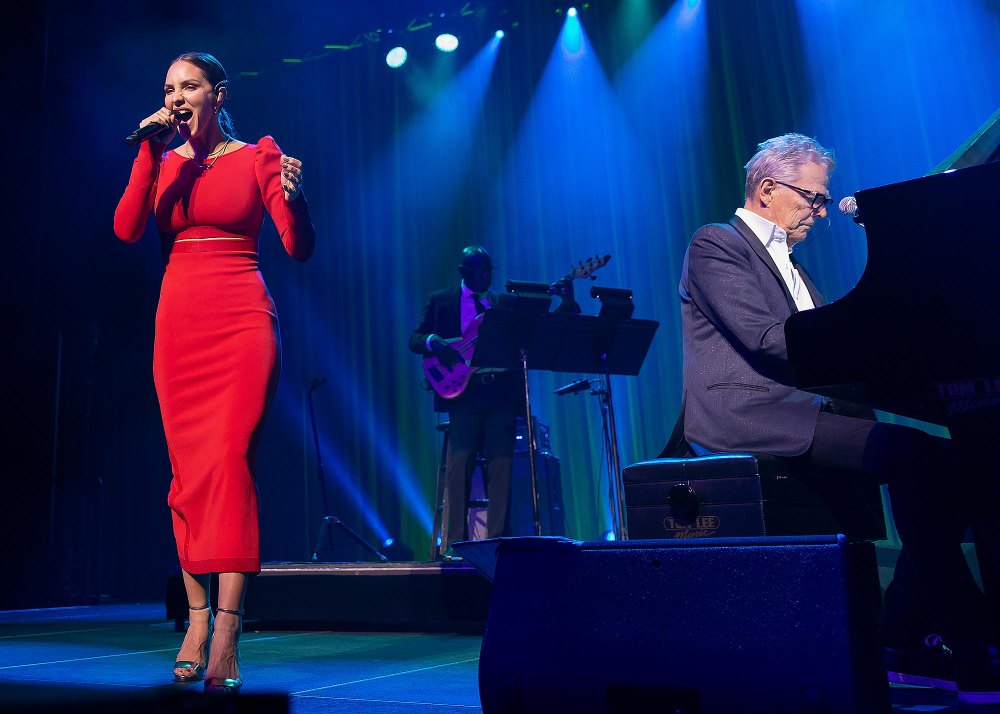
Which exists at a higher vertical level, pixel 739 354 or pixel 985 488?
pixel 739 354

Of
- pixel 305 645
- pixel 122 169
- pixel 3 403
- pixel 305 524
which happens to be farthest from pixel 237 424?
pixel 305 524

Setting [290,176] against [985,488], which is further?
[290,176]

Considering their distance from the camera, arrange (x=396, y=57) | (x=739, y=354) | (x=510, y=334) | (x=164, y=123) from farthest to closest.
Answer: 1. (x=396, y=57)
2. (x=510, y=334)
3. (x=164, y=123)
4. (x=739, y=354)

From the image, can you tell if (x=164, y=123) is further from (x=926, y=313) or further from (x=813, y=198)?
(x=926, y=313)

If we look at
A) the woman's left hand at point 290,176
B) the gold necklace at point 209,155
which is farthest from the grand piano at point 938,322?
the gold necklace at point 209,155

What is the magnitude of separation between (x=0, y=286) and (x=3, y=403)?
0.75 m

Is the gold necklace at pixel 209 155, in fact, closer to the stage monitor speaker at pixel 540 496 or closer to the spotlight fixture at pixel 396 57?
the stage monitor speaker at pixel 540 496

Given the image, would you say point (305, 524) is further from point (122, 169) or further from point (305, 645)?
point (305, 645)

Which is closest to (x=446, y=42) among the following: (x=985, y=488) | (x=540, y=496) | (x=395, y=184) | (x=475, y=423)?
(x=395, y=184)

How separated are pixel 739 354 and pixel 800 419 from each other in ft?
0.76

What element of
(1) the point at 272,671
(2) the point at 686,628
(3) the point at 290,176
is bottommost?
(1) the point at 272,671

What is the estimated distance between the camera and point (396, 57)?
8734mm

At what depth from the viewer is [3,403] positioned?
18.8 feet

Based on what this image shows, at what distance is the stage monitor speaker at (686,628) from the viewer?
1.31m
